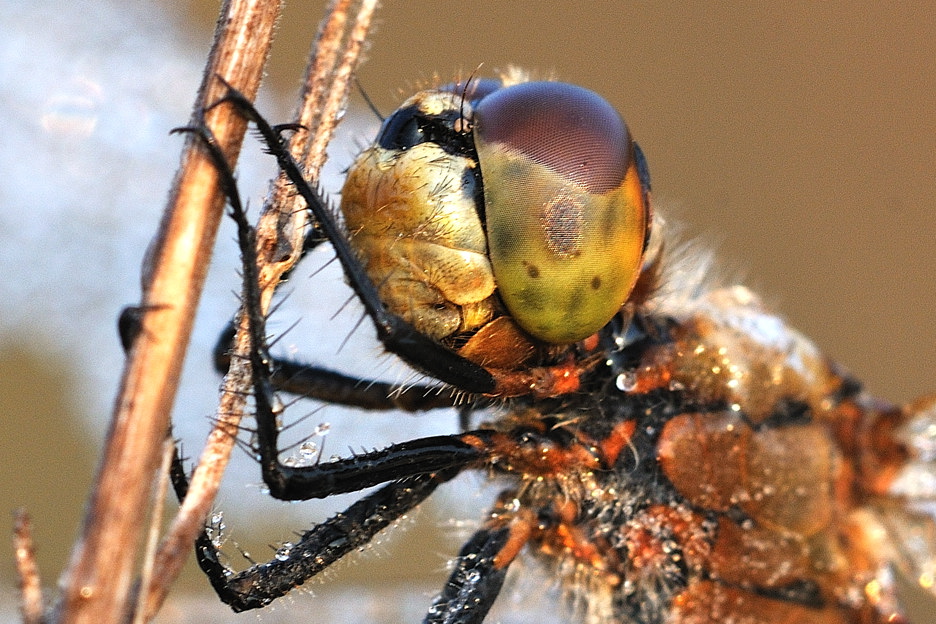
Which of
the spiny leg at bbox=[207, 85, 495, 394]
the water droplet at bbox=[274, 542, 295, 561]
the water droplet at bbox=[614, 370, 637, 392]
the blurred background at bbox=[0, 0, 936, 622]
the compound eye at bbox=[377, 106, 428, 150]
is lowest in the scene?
the water droplet at bbox=[274, 542, 295, 561]

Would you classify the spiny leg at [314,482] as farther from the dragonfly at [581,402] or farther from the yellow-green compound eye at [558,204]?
the yellow-green compound eye at [558,204]

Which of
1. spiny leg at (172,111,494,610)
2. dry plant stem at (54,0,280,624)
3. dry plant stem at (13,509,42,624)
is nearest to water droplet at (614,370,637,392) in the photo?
spiny leg at (172,111,494,610)

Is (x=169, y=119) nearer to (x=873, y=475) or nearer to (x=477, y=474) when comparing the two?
(x=477, y=474)

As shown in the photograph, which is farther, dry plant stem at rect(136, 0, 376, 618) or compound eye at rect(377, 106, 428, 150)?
compound eye at rect(377, 106, 428, 150)

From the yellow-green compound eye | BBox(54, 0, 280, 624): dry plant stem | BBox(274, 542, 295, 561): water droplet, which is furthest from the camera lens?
BBox(274, 542, 295, 561): water droplet

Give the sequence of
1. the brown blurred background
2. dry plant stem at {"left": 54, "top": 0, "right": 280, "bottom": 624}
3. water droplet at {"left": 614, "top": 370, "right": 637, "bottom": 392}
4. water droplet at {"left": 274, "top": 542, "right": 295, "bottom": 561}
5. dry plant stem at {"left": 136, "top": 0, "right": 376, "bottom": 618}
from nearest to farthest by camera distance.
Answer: dry plant stem at {"left": 54, "top": 0, "right": 280, "bottom": 624} < dry plant stem at {"left": 136, "top": 0, "right": 376, "bottom": 618} < water droplet at {"left": 274, "top": 542, "right": 295, "bottom": 561} < water droplet at {"left": 614, "top": 370, "right": 637, "bottom": 392} < the brown blurred background

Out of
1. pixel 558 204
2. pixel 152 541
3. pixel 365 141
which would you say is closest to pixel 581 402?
pixel 558 204

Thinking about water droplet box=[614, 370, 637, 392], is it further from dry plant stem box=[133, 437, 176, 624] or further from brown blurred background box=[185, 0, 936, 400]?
brown blurred background box=[185, 0, 936, 400]
